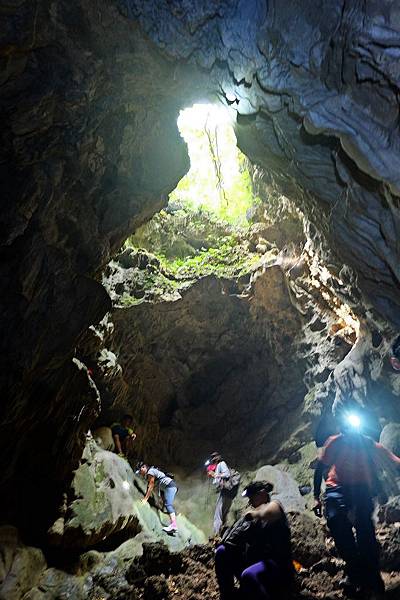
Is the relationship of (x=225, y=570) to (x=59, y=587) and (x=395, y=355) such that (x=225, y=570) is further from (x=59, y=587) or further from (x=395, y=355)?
(x=395, y=355)

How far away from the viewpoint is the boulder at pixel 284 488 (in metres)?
8.67

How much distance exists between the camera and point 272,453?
1205cm

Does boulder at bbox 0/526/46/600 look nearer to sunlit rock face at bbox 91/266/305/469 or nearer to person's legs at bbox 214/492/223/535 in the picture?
person's legs at bbox 214/492/223/535

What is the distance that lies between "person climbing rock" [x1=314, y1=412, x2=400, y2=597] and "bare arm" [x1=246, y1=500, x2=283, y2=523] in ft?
3.67

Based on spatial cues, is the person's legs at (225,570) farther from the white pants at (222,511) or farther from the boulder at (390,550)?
the white pants at (222,511)

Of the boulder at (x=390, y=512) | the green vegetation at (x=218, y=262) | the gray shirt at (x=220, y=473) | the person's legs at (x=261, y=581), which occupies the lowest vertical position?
the boulder at (x=390, y=512)

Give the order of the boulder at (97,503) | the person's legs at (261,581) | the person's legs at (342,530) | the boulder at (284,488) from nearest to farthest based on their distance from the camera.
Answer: the person's legs at (261,581)
the person's legs at (342,530)
the boulder at (97,503)
the boulder at (284,488)

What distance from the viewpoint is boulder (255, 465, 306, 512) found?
867 cm

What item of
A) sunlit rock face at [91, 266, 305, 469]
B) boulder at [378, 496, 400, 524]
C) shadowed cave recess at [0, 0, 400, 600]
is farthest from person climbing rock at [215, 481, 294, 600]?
sunlit rock face at [91, 266, 305, 469]

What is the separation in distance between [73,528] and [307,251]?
357 inches

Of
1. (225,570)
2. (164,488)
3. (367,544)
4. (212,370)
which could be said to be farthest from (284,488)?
(212,370)

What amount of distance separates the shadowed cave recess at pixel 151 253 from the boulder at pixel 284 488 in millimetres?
201

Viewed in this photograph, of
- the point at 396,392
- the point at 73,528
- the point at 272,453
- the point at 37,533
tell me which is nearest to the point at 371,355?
the point at 396,392

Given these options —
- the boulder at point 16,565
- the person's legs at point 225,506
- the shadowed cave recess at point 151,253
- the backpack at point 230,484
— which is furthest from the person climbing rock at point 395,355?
the boulder at point 16,565
